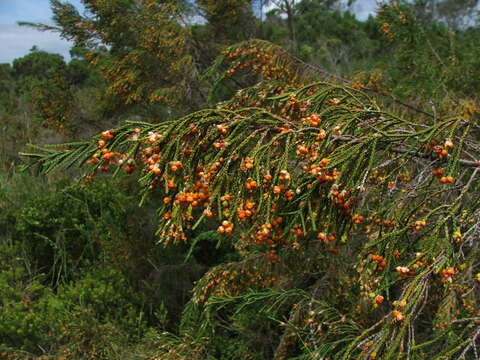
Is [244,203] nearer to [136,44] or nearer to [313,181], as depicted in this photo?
[313,181]

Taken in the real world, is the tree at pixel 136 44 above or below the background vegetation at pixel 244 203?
above

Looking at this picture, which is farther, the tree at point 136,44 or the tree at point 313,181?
the tree at point 136,44

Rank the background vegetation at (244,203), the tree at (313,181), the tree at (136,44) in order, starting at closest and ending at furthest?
the tree at (313,181), the background vegetation at (244,203), the tree at (136,44)

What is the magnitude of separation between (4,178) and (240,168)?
Result: 23.2ft

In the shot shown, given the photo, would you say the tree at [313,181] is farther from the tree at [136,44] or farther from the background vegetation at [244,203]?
the tree at [136,44]

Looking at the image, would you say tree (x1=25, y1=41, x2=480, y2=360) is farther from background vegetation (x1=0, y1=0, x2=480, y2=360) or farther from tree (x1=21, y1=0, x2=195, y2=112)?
tree (x1=21, y1=0, x2=195, y2=112)

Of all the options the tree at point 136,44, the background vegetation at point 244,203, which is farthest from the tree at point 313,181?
the tree at point 136,44

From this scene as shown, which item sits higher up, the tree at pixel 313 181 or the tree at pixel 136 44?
the tree at pixel 136 44

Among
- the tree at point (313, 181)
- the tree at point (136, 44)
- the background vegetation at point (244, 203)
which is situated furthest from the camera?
the tree at point (136, 44)

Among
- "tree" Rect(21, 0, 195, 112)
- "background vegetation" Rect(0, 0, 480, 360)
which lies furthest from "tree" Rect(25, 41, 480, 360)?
"tree" Rect(21, 0, 195, 112)

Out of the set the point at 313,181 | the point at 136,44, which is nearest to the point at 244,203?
the point at 313,181

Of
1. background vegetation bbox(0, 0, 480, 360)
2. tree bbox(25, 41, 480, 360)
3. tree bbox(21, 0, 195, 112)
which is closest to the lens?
tree bbox(25, 41, 480, 360)

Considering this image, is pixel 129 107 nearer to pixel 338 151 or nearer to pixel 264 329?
pixel 264 329

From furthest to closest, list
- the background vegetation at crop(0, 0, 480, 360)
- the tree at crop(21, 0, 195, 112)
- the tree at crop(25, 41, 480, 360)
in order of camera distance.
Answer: the tree at crop(21, 0, 195, 112), the background vegetation at crop(0, 0, 480, 360), the tree at crop(25, 41, 480, 360)
